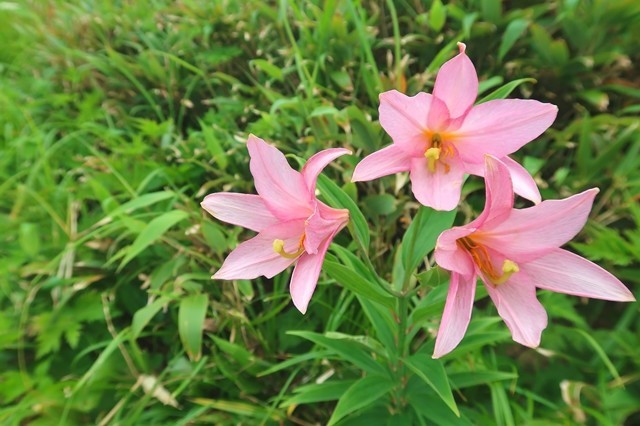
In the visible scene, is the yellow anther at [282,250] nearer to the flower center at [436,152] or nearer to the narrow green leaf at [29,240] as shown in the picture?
the flower center at [436,152]

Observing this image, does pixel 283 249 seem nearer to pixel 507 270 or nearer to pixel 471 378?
pixel 507 270

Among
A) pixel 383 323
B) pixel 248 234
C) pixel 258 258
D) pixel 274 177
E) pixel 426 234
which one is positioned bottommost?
pixel 248 234

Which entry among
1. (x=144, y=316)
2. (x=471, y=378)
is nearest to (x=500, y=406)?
(x=471, y=378)

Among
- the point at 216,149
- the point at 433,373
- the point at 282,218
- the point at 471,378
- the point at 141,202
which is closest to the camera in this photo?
the point at 282,218

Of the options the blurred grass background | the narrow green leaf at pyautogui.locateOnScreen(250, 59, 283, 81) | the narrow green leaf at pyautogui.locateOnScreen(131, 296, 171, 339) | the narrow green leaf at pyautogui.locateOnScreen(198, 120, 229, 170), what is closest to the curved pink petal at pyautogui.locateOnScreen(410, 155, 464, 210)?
the blurred grass background

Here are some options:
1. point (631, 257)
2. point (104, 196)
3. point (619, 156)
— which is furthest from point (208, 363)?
point (619, 156)

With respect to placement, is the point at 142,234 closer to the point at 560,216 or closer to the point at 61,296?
the point at 61,296

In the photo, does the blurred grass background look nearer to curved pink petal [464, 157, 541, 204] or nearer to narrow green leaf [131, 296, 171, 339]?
narrow green leaf [131, 296, 171, 339]
